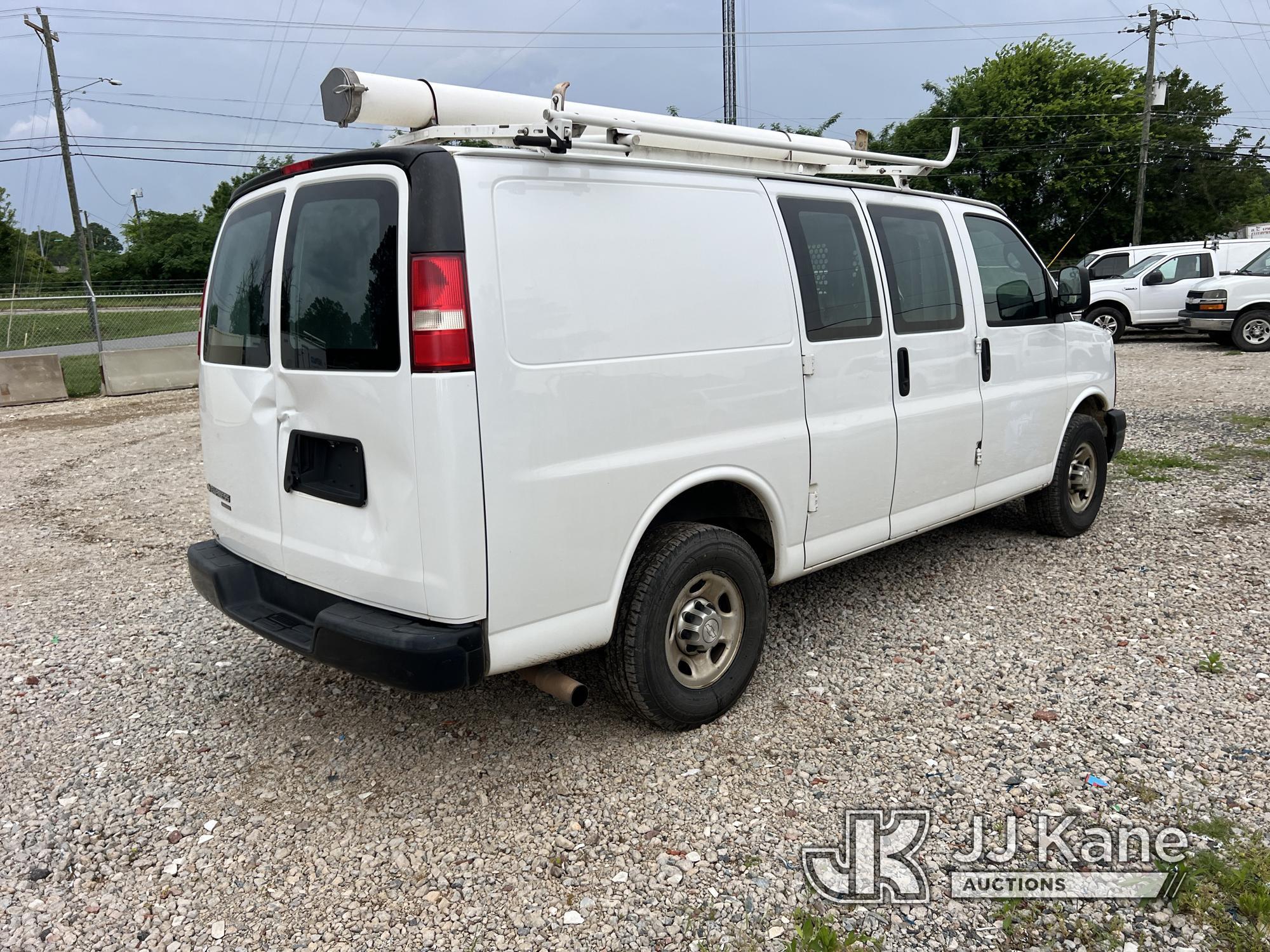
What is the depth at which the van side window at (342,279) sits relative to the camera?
2852 millimetres

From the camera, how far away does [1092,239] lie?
42.3 meters

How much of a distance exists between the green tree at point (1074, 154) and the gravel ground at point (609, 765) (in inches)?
1500

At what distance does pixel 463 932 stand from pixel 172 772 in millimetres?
1567

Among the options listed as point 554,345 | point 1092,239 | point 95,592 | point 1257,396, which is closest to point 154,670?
point 95,592

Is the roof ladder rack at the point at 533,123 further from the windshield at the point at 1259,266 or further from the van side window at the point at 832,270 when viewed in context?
the windshield at the point at 1259,266

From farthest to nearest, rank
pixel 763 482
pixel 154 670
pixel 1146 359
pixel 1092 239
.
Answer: pixel 1092 239 < pixel 1146 359 < pixel 154 670 < pixel 763 482

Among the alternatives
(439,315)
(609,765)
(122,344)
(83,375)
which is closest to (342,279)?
(439,315)

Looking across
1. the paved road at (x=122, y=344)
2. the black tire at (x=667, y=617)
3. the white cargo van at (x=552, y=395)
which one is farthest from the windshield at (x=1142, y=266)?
the paved road at (x=122, y=344)

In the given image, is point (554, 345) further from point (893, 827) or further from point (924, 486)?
point (924, 486)

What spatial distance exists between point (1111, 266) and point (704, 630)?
18625mm

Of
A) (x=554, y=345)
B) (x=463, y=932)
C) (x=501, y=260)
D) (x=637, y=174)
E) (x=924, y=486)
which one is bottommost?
(x=463, y=932)

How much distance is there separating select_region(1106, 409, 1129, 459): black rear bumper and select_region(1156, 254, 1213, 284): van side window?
1373 centimetres

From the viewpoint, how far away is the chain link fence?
627 inches

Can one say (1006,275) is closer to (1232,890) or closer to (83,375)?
(1232,890)
